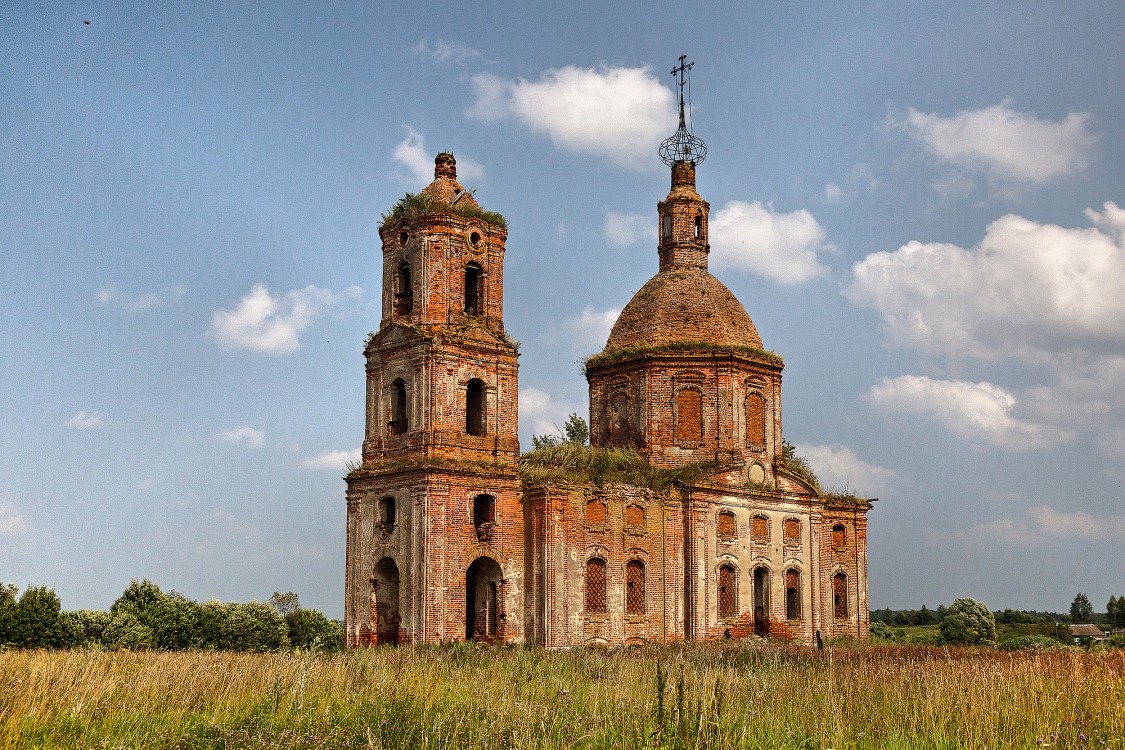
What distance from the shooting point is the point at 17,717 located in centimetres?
1137

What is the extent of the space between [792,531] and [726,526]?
11.0 ft

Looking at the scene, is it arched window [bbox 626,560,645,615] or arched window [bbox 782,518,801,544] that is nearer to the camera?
arched window [bbox 626,560,645,615]

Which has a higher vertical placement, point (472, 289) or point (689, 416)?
point (472, 289)

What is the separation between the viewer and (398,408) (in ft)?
96.6

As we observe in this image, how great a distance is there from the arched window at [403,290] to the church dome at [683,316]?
9.00 meters

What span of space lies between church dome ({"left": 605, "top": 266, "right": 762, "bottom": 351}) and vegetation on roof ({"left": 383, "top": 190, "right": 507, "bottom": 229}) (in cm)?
763

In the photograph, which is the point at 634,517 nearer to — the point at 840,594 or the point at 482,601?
the point at 482,601

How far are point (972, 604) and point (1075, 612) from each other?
140 feet

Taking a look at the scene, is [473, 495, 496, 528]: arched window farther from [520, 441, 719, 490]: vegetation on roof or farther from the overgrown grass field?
the overgrown grass field

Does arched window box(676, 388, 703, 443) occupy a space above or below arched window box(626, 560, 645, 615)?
above

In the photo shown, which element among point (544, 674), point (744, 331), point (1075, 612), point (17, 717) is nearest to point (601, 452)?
point (744, 331)

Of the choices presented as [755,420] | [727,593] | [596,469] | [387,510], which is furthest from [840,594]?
[387,510]

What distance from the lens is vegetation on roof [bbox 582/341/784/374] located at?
34688 millimetres

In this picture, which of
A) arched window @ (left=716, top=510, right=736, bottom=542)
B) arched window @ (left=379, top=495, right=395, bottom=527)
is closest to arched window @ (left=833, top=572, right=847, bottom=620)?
arched window @ (left=716, top=510, right=736, bottom=542)
